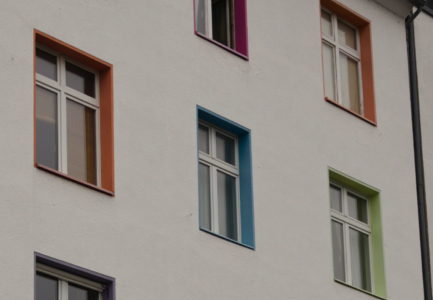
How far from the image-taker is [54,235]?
20109 mm

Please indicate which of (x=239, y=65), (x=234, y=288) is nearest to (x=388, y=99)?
(x=239, y=65)

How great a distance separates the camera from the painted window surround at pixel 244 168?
2323 cm

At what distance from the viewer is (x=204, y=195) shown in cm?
2319

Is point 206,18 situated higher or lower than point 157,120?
higher

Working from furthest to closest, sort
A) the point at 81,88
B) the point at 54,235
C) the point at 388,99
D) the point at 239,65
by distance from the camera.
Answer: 1. the point at 388,99
2. the point at 239,65
3. the point at 81,88
4. the point at 54,235

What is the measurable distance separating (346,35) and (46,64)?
7.02m

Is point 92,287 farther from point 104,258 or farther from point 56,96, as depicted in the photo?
point 56,96

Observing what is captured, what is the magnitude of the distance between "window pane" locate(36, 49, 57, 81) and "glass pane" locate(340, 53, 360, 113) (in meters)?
6.27

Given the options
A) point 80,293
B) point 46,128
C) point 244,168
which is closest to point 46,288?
point 80,293

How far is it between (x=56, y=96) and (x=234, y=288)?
10.7 feet

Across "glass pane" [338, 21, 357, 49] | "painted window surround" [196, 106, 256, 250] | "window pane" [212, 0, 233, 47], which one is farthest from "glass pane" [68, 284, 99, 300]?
"glass pane" [338, 21, 357, 49]

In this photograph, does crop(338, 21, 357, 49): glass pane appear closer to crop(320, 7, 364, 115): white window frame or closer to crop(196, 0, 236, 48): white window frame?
crop(320, 7, 364, 115): white window frame

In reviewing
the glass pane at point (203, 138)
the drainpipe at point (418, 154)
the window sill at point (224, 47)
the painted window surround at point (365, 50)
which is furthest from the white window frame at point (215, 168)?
the drainpipe at point (418, 154)

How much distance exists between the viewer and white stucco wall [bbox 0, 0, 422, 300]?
20297 millimetres
